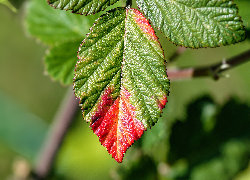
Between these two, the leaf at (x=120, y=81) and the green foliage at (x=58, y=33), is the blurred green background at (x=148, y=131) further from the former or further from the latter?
the leaf at (x=120, y=81)

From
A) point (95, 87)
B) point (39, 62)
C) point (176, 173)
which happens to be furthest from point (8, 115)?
point (95, 87)

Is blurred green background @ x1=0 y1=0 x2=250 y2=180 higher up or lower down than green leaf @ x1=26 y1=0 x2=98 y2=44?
lower down

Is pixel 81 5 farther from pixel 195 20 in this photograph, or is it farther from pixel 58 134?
pixel 58 134

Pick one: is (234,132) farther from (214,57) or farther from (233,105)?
(214,57)

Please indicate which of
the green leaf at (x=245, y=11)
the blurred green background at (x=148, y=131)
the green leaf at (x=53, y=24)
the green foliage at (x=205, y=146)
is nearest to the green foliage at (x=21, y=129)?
the blurred green background at (x=148, y=131)

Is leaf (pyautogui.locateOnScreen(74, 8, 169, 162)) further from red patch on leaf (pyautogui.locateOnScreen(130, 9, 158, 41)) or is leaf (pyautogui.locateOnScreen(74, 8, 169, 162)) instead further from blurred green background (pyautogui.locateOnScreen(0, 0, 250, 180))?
blurred green background (pyautogui.locateOnScreen(0, 0, 250, 180))

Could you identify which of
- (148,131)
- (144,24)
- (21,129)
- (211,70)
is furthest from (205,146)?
(21,129)

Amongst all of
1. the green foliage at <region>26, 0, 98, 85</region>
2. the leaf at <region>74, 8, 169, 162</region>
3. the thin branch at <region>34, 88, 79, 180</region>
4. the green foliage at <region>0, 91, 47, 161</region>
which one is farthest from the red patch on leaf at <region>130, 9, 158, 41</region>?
the green foliage at <region>0, 91, 47, 161</region>
